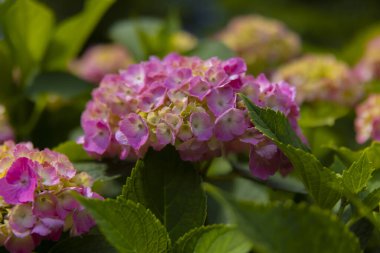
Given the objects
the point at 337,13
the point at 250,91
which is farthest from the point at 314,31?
the point at 250,91

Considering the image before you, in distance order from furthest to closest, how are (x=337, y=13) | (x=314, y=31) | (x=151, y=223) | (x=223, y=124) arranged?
(x=337, y=13) → (x=314, y=31) → (x=223, y=124) → (x=151, y=223)

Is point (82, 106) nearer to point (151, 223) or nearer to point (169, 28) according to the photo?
point (169, 28)

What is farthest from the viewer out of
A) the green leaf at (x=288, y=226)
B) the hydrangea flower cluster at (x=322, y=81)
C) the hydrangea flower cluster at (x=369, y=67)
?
the hydrangea flower cluster at (x=369, y=67)

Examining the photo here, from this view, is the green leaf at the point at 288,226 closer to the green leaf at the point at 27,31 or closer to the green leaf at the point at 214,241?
the green leaf at the point at 214,241

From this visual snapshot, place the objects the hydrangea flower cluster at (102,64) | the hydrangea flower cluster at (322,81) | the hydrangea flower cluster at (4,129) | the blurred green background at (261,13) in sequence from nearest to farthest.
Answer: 1. the hydrangea flower cluster at (4,129)
2. the hydrangea flower cluster at (322,81)
3. the hydrangea flower cluster at (102,64)
4. the blurred green background at (261,13)

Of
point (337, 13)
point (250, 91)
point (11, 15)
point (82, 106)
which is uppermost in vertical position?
point (250, 91)

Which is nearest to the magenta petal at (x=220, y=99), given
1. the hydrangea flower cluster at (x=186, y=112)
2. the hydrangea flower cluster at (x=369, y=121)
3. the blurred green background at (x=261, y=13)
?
the hydrangea flower cluster at (x=186, y=112)

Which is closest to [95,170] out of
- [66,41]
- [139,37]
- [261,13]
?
[66,41]
